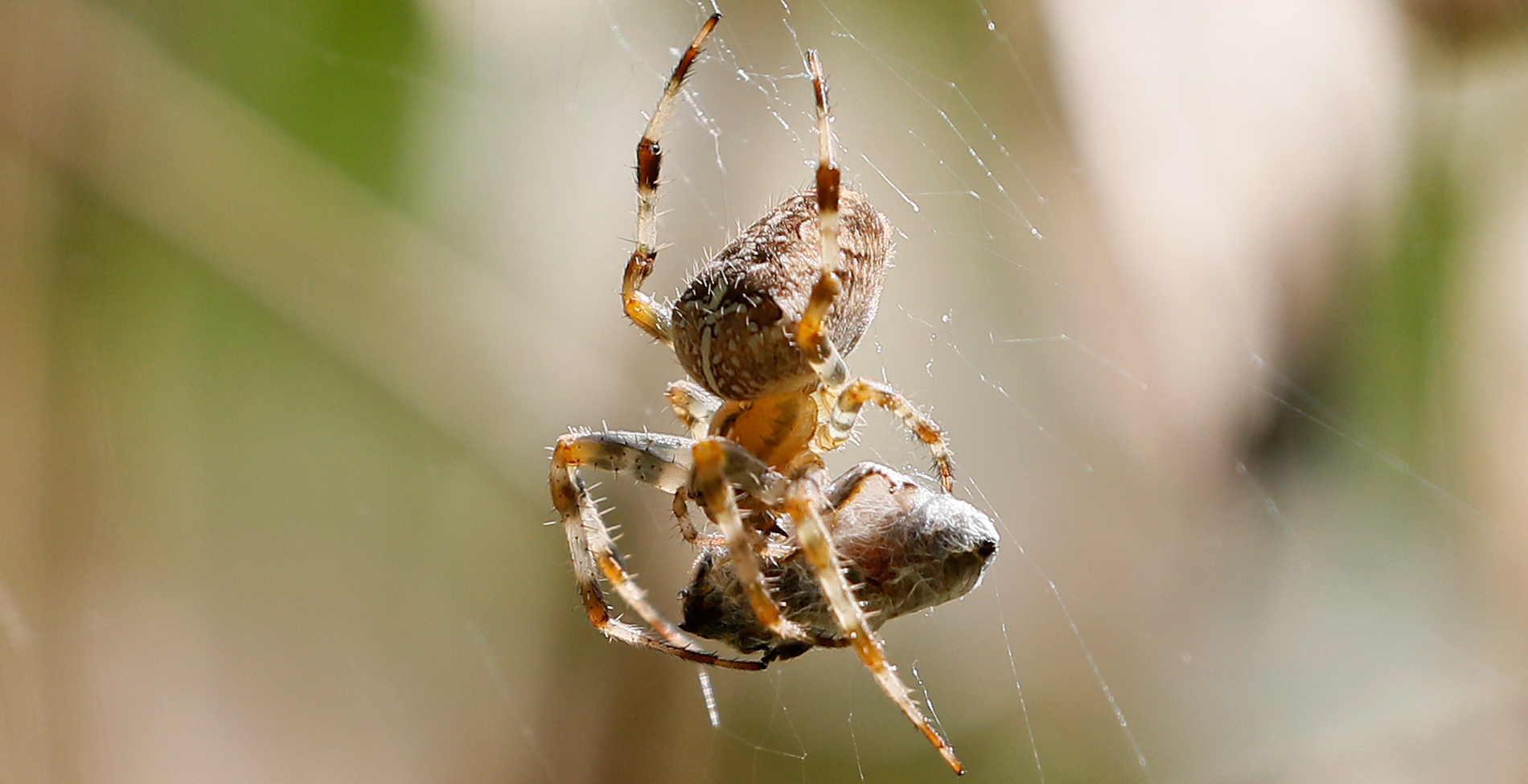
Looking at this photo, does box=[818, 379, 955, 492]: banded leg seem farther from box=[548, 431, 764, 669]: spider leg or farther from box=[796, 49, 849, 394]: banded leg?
box=[548, 431, 764, 669]: spider leg

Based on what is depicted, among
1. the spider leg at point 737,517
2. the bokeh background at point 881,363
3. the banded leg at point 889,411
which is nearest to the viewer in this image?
the spider leg at point 737,517

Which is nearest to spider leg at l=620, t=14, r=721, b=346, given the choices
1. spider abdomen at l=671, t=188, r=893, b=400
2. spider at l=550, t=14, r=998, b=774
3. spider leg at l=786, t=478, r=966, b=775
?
spider at l=550, t=14, r=998, b=774

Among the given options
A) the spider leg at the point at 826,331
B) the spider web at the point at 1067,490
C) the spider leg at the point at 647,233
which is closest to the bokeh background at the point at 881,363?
the spider web at the point at 1067,490

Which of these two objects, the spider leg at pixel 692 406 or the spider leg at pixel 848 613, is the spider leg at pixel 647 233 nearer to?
the spider leg at pixel 692 406

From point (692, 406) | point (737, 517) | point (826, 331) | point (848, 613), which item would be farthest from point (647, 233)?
point (848, 613)

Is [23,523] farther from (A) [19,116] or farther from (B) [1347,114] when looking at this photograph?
(B) [1347,114]

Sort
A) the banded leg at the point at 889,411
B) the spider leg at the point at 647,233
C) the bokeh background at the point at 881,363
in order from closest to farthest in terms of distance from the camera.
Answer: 1. the banded leg at the point at 889,411
2. the spider leg at the point at 647,233
3. the bokeh background at the point at 881,363

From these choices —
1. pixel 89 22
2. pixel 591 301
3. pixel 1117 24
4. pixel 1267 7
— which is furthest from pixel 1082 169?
pixel 89 22
